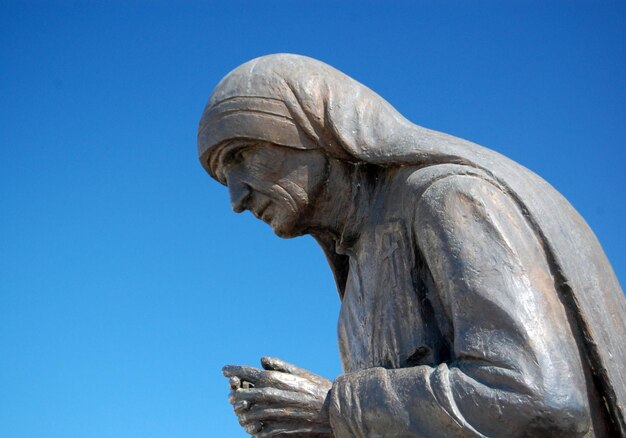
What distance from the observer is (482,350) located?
4.55 m

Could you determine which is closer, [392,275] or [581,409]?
[581,409]

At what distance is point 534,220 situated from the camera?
4.93 metres

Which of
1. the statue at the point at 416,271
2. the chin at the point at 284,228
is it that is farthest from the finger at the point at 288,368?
the chin at the point at 284,228

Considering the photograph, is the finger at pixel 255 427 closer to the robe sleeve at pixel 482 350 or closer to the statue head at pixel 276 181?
the robe sleeve at pixel 482 350

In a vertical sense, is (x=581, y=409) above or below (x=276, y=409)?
below

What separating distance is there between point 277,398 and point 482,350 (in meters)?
1.12

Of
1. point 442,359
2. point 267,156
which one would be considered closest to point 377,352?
point 442,359

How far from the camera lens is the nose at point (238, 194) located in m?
5.72

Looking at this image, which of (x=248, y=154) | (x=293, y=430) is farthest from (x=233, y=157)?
(x=293, y=430)

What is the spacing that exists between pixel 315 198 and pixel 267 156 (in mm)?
387

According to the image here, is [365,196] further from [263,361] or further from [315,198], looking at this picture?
[263,361]

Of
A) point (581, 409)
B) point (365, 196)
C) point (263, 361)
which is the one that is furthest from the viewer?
point (365, 196)

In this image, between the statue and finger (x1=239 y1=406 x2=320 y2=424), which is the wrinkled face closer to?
the statue

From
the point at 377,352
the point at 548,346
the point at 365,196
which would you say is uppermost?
the point at 365,196
